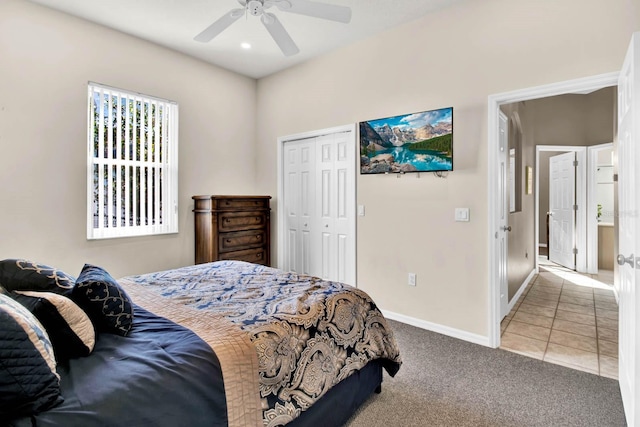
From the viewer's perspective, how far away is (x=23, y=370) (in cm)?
93

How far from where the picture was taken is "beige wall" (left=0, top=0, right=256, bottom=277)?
284cm

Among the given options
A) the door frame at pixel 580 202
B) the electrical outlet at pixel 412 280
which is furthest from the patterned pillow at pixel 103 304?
the door frame at pixel 580 202

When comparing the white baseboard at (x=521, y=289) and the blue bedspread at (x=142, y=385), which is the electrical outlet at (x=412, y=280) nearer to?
the white baseboard at (x=521, y=289)

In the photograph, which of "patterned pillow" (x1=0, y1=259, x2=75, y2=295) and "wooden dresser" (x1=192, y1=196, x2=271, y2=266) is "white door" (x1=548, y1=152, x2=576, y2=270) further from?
"patterned pillow" (x1=0, y1=259, x2=75, y2=295)

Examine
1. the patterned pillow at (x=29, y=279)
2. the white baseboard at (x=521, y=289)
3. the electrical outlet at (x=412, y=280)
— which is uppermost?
the patterned pillow at (x=29, y=279)

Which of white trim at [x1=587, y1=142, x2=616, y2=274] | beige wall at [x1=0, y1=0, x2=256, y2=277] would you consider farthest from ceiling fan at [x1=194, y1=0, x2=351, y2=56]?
white trim at [x1=587, y1=142, x2=616, y2=274]

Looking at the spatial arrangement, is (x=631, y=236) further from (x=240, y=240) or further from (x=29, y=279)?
(x=240, y=240)

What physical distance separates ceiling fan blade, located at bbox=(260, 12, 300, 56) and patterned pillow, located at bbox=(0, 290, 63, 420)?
2.15m

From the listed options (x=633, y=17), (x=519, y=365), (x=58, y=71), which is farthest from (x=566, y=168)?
(x=58, y=71)

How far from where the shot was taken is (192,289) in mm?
2113

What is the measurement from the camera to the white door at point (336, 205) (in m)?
3.85

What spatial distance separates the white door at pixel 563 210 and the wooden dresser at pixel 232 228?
5189 mm

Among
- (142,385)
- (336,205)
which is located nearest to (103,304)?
(142,385)

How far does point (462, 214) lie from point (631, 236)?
133 cm
